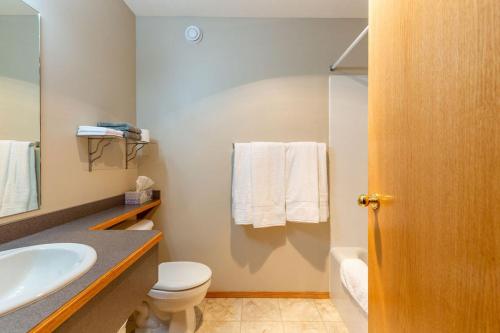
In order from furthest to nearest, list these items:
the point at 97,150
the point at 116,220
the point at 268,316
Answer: the point at 268,316, the point at 97,150, the point at 116,220

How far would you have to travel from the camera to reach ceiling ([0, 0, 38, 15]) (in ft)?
3.14

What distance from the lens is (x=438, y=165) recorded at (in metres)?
0.54

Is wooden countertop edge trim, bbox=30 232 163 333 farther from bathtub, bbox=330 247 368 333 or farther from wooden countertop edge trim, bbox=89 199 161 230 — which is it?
bathtub, bbox=330 247 368 333

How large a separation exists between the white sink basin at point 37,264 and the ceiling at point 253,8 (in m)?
1.81

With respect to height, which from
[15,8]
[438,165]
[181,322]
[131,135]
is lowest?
[181,322]

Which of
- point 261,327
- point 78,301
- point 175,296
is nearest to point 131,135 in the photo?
point 175,296

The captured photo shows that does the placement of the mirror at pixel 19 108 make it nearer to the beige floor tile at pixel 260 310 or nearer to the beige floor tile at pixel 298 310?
the beige floor tile at pixel 260 310

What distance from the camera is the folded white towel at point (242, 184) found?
1896mm

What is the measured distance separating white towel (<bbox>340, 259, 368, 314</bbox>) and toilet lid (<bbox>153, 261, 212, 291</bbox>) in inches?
33.4

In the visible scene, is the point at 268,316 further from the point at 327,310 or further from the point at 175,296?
the point at 175,296

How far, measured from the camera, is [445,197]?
20.2 inches

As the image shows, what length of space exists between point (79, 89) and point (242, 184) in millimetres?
1200

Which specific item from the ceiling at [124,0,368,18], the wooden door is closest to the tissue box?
the ceiling at [124,0,368,18]

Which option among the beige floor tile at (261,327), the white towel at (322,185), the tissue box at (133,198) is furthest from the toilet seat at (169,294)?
the white towel at (322,185)
